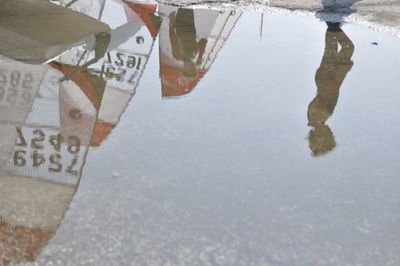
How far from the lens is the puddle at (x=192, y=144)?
484cm

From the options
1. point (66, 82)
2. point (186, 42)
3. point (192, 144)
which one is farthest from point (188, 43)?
point (192, 144)

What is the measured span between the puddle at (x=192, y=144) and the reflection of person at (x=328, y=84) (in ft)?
0.10

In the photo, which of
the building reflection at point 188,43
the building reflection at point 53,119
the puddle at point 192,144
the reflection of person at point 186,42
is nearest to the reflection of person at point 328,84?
the puddle at point 192,144

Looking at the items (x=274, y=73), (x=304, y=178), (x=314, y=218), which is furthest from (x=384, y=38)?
(x=314, y=218)

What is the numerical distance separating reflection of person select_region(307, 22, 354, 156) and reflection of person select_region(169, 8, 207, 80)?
1831 mm

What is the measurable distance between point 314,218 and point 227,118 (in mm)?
2091

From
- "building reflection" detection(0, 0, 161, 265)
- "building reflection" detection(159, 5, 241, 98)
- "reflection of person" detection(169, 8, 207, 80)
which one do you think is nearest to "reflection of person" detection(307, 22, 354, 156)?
"building reflection" detection(159, 5, 241, 98)

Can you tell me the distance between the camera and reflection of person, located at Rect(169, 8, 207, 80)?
8781 millimetres

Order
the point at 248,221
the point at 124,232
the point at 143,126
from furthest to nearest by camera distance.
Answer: the point at 143,126
the point at 248,221
the point at 124,232

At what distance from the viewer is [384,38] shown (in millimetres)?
10602

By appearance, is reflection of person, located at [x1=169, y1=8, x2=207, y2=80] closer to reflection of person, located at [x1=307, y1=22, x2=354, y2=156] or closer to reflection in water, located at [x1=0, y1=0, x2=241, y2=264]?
reflection in water, located at [x1=0, y1=0, x2=241, y2=264]

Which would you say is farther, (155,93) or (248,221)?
(155,93)

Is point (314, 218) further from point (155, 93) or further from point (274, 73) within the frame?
point (274, 73)

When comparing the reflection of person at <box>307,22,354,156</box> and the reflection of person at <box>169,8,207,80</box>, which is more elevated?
the reflection of person at <box>307,22,354,156</box>
